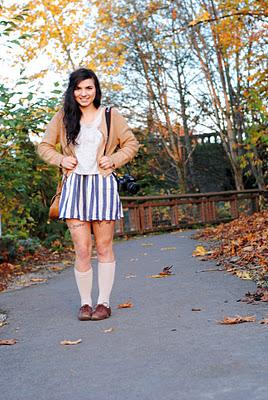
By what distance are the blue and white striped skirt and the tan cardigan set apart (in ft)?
0.40

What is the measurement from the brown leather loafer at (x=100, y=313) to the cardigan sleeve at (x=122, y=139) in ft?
3.50

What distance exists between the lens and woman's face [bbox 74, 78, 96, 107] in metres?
5.29

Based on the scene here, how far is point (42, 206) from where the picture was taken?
43.1ft

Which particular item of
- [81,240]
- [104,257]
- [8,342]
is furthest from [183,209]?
[8,342]

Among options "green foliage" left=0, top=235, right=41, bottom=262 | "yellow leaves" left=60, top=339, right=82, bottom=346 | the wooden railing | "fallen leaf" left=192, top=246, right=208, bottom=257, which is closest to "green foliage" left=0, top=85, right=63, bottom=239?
"green foliage" left=0, top=235, right=41, bottom=262

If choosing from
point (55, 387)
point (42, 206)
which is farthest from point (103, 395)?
point (42, 206)

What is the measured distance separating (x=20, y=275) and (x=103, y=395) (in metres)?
6.09

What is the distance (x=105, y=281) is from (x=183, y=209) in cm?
1423

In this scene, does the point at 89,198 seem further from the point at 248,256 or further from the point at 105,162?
the point at 248,256

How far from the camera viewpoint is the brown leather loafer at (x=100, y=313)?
5.12 meters

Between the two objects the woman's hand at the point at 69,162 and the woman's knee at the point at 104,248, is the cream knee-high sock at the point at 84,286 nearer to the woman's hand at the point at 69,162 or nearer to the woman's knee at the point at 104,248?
the woman's knee at the point at 104,248

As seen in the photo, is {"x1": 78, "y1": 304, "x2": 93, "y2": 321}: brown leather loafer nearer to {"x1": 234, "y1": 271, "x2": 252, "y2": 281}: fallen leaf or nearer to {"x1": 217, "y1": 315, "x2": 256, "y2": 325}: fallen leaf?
{"x1": 217, "y1": 315, "x2": 256, "y2": 325}: fallen leaf

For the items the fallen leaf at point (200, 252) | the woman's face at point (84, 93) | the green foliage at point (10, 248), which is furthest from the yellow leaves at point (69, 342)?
the green foliage at point (10, 248)

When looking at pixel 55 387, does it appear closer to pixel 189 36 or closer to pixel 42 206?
pixel 42 206
